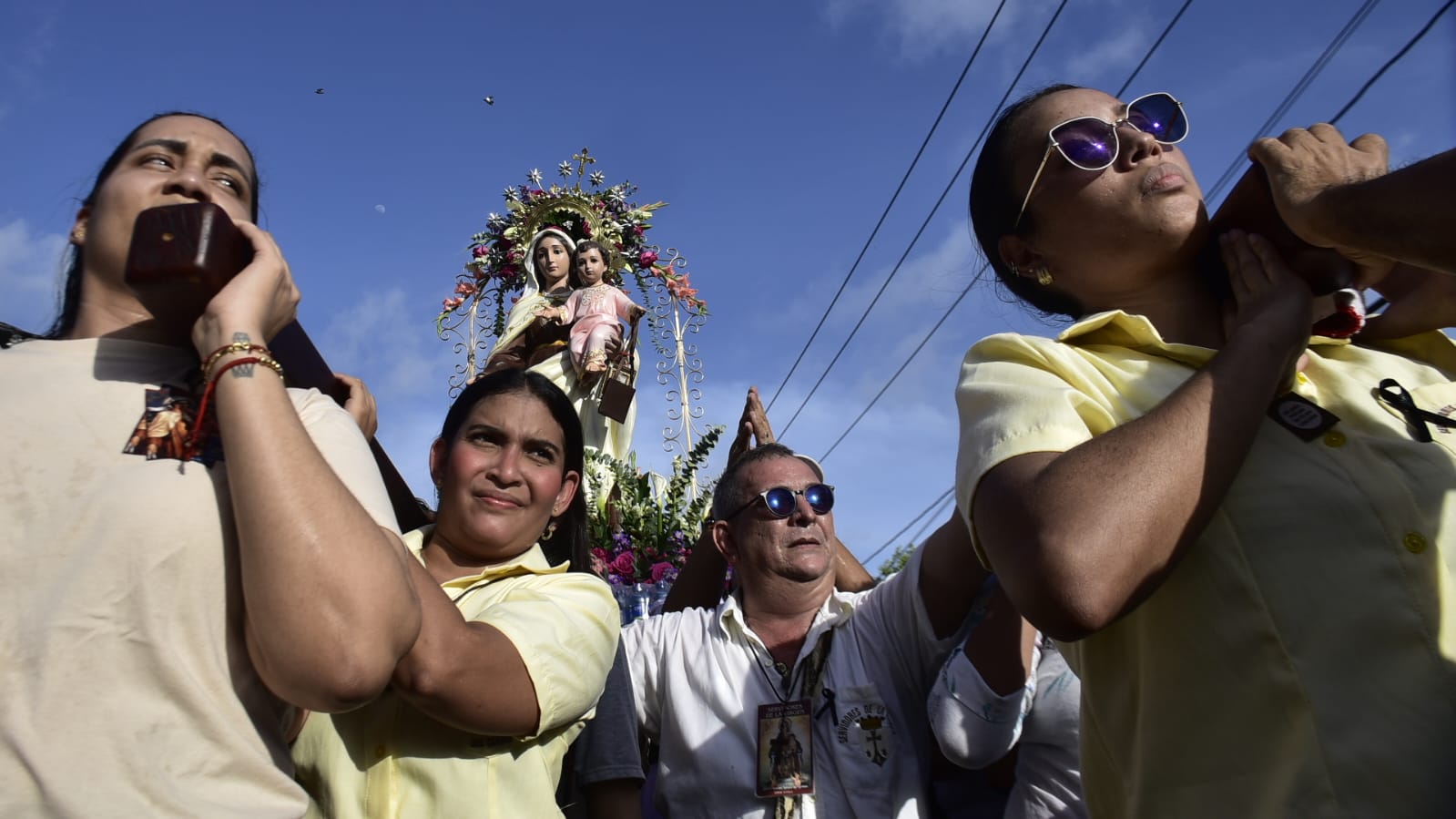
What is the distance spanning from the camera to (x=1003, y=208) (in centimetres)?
214

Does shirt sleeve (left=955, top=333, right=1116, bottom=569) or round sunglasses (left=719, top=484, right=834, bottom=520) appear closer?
shirt sleeve (left=955, top=333, right=1116, bottom=569)

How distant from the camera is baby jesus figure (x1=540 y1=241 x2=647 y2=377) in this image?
27.2 ft

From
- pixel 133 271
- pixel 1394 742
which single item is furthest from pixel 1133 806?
pixel 133 271

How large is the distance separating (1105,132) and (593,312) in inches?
279

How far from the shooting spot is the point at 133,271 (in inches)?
60.9

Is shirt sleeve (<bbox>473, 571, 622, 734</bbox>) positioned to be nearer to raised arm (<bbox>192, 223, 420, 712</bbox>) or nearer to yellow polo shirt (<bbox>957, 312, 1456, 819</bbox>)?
raised arm (<bbox>192, 223, 420, 712</bbox>)

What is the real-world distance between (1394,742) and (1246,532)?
12.4 inches

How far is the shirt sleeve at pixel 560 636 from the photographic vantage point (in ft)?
6.50

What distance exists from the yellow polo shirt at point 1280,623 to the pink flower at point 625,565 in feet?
11.7

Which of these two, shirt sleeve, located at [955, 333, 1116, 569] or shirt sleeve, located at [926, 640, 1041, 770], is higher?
shirt sleeve, located at [955, 333, 1116, 569]

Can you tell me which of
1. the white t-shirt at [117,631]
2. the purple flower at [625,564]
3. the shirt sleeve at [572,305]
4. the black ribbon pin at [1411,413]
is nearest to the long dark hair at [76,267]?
the white t-shirt at [117,631]

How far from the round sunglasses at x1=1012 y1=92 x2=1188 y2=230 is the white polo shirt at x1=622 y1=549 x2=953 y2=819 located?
1512mm

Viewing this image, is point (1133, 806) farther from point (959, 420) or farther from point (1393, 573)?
point (959, 420)

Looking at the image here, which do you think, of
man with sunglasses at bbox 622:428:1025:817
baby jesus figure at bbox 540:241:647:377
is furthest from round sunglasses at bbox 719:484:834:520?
baby jesus figure at bbox 540:241:647:377
